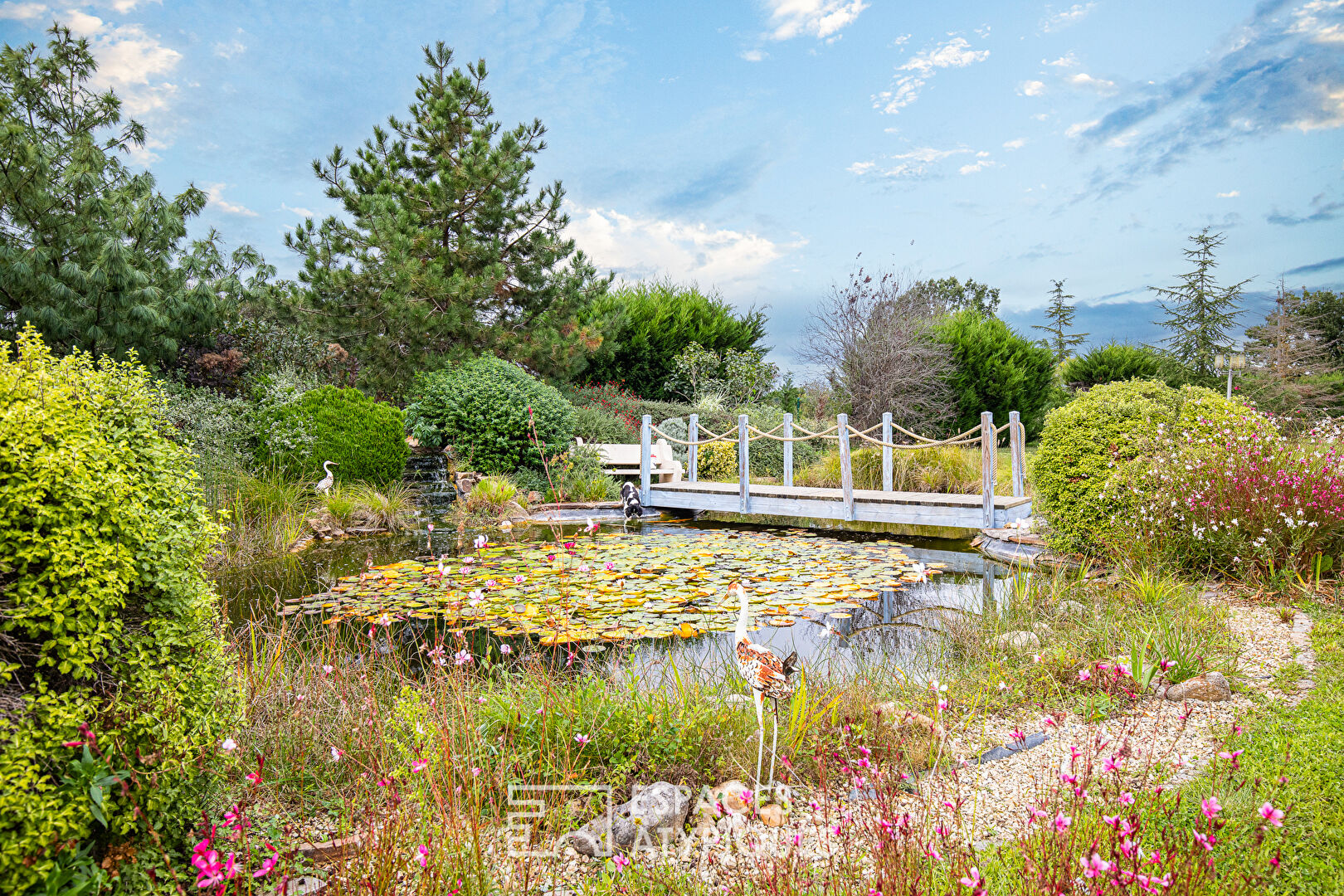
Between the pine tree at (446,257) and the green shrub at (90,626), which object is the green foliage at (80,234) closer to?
the pine tree at (446,257)

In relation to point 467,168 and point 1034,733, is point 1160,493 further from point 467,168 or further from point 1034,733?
point 467,168

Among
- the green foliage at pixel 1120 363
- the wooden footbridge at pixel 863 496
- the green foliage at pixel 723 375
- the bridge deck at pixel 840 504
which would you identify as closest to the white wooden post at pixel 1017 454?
the wooden footbridge at pixel 863 496

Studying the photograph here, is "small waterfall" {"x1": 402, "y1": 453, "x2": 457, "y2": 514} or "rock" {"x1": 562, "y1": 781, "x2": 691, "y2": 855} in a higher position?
"small waterfall" {"x1": 402, "y1": 453, "x2": 457, "y2": 514}

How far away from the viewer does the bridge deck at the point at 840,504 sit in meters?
8.69

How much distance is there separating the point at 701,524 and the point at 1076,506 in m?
5.33

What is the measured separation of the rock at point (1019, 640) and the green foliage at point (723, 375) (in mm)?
13379

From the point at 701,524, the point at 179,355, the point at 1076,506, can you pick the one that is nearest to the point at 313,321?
the point at 179,355

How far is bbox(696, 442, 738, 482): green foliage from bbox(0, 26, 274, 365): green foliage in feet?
29.2

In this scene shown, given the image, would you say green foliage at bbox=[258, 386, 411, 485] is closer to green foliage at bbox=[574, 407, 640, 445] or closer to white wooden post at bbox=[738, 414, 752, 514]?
green foliage at bbox=[574, 407, 640, 445]

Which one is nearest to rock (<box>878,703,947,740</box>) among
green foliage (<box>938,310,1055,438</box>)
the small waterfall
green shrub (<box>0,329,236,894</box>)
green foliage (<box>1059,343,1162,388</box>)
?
green shrub (<box>0,329,236,894</box>)

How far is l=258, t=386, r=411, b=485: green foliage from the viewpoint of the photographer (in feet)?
32.9

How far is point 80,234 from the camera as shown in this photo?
10.2 meters

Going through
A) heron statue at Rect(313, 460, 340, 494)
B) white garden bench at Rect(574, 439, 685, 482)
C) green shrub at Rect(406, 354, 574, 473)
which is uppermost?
green shrub at Rect(406, 354, 574, 473)

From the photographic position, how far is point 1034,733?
10.3 feet
